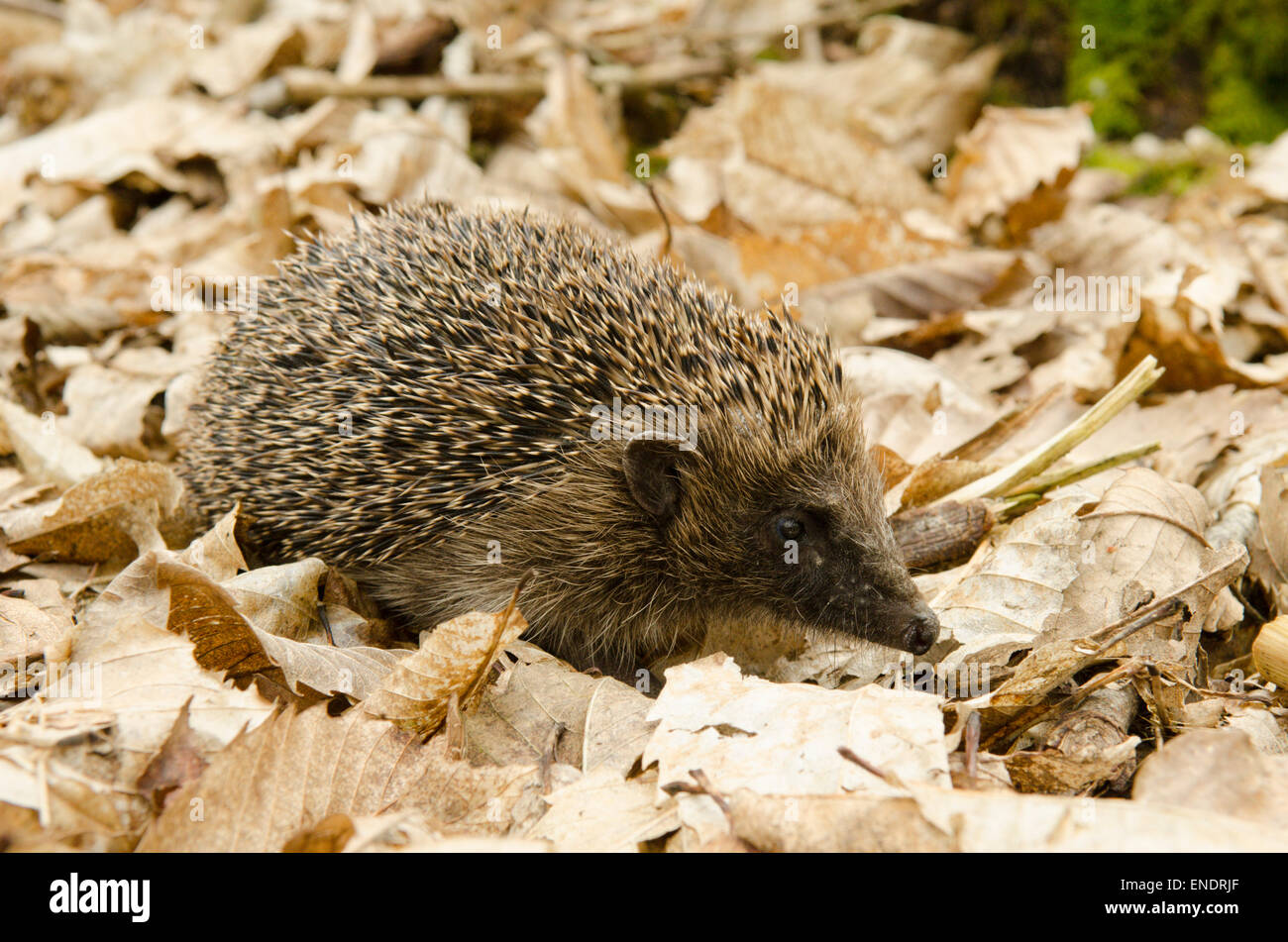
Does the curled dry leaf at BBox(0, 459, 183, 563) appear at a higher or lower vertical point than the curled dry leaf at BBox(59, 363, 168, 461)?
lower

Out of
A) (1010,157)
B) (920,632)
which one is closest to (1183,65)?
(1010,157)

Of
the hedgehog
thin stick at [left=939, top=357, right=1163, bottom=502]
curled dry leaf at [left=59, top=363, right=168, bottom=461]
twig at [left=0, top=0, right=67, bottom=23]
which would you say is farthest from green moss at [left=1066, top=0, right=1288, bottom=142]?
twig at [left=0, top=0, right=67, bottom=23]

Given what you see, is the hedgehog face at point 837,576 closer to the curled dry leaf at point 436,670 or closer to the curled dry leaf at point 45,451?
the curled dry leaf at point 436,670

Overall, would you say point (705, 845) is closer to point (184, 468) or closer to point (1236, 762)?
point (1236, 762)

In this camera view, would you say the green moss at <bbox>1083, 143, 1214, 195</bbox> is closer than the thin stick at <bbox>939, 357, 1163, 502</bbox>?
No

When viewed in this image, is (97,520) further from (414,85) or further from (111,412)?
(414,85)

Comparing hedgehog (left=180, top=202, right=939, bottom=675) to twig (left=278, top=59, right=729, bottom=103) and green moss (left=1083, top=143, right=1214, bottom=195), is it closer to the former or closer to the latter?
twig (left=278, top=59, right=729, bottom=103)
